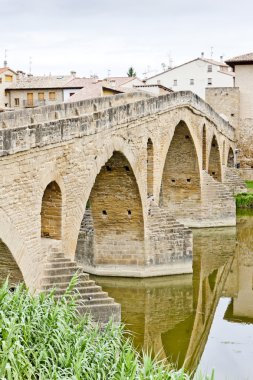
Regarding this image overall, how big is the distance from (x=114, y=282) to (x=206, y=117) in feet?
41.3

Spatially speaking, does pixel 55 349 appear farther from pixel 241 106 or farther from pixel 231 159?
pixel 241 106

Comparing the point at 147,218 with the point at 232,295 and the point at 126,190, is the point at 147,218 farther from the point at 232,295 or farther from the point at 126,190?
the point at 232,295

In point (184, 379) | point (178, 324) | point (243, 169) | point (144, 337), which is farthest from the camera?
point (243, 169)

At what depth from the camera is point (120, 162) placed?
17453 mm

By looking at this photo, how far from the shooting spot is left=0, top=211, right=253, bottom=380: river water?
40.7 feet

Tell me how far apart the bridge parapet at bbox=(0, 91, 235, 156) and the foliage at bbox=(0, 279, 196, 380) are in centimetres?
279

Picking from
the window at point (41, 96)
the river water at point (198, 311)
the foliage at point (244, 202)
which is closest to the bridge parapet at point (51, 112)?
the river water at point (198, 311)

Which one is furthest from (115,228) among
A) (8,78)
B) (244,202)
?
(8,78)

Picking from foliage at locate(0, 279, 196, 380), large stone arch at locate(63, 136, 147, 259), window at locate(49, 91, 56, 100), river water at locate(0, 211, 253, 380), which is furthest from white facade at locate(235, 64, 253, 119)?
foliage at locate(0, 279, 196, 380)

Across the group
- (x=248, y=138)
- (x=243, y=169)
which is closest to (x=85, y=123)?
(x=243, y=169)

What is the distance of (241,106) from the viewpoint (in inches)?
1613

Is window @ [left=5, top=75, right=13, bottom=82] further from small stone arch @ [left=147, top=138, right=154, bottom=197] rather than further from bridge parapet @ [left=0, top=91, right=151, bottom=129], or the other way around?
small stone arch @ [left=147, top=138, right=154, bottom=197]

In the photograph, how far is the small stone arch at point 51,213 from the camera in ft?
43.0

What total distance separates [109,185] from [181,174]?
8855 millimetres
